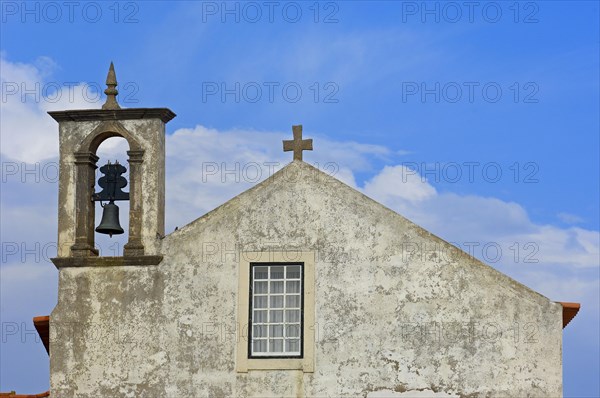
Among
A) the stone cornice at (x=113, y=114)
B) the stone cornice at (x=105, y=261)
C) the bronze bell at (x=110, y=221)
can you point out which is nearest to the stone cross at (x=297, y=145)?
the stone cornice at (x=113, y=114)

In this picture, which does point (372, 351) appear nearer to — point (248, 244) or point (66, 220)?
point (248, 244)

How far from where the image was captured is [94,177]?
2261 cm

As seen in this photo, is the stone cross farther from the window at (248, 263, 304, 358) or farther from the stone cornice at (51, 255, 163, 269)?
the stone cornice at (51, 255, 163, 269)

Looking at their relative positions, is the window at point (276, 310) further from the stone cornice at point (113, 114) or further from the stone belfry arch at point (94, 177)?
the stone cornice at point (113, 114)

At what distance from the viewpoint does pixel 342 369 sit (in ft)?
68.8

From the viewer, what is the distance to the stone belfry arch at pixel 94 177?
21875 mm

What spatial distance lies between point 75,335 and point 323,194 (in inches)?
179

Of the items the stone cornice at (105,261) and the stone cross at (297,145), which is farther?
the stone cross at (297,145)

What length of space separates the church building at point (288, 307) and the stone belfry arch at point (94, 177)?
0.04 m

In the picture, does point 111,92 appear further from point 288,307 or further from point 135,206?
point 288,307

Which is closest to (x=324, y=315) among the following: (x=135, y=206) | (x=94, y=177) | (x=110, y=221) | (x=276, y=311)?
(x=276, y=311)

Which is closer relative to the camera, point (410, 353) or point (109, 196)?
point (410, 353)

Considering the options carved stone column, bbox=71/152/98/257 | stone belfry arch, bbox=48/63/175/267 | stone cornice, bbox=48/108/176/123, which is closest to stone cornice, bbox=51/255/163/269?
stone belfry arch, bbox=48/63/175/267

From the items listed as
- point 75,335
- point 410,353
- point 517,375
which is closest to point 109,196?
point 75,335
